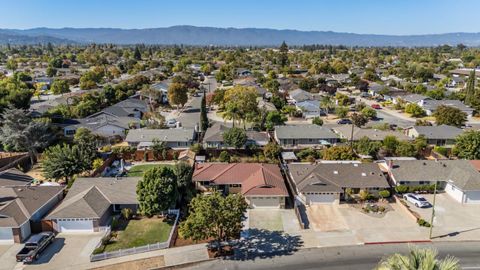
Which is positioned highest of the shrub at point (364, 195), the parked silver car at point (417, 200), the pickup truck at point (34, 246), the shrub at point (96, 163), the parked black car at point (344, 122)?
the parked black car at point (344, 122)

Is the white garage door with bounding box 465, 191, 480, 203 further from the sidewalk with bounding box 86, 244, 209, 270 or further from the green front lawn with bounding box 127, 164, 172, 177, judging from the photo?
the green front lawn with bounding box 127, 164, 172, 177

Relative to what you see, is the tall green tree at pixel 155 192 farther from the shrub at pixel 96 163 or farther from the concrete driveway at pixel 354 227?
the shrub at pixel 96 163

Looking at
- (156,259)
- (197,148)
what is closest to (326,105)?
(197,148)

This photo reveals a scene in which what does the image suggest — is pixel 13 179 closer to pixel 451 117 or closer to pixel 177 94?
pixel 177 94

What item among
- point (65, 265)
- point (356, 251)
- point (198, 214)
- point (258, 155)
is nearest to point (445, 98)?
point (258, 155)

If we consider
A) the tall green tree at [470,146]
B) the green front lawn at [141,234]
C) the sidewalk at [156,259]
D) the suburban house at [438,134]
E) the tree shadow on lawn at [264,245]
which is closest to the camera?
the sidewalk at [156,259]

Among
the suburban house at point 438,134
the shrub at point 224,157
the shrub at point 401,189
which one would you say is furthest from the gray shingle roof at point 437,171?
the shrub at point 224,157

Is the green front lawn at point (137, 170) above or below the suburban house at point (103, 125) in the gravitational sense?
below

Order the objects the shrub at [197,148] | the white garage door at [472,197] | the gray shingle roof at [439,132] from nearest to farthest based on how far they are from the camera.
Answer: the white garage door at [472,197]
the shrub at [197,148]
the gray shingle roof at [439,132]
